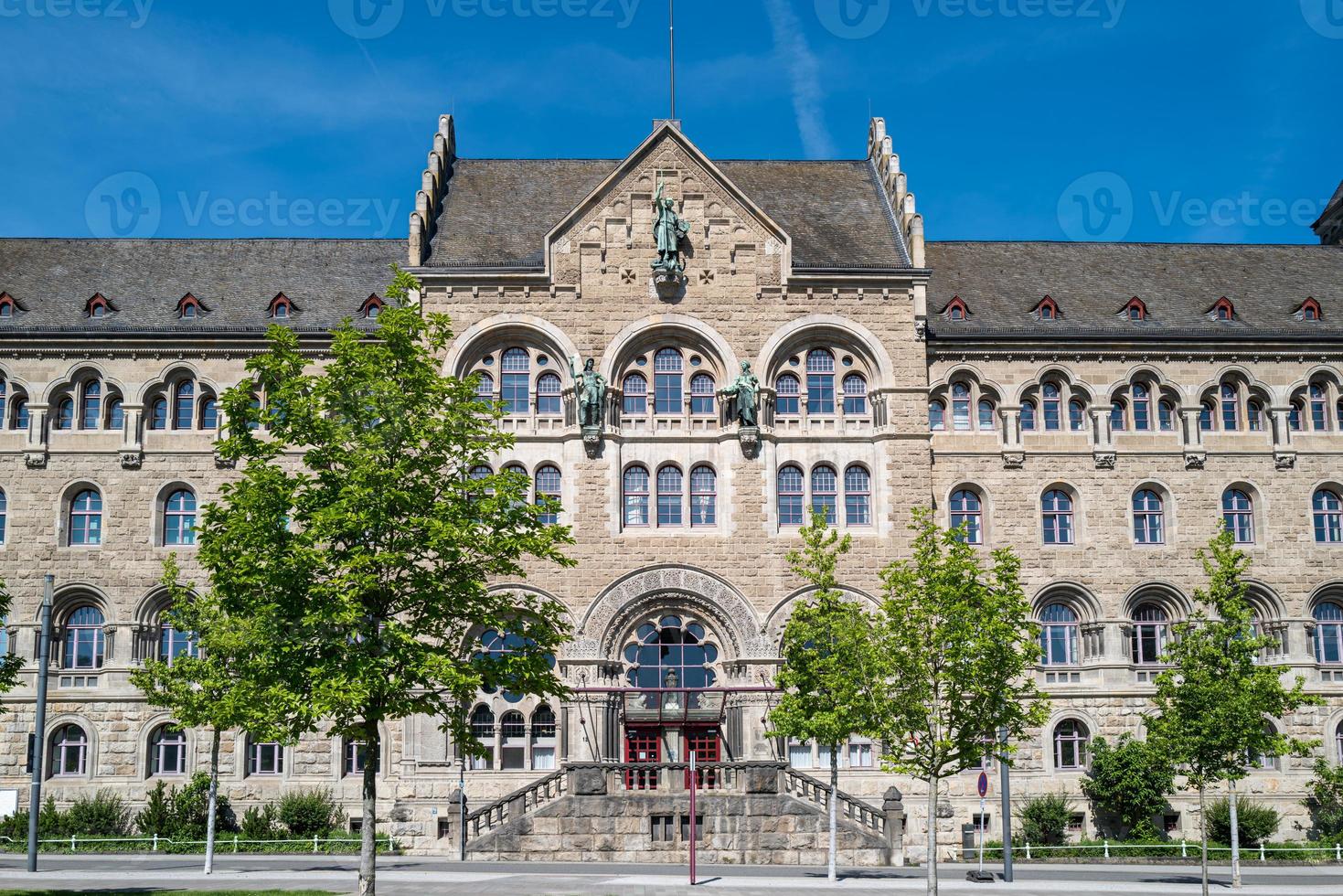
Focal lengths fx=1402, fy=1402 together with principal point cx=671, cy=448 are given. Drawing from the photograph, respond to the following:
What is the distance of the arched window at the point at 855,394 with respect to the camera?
4172 centimetres

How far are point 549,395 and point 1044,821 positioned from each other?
18.6 metres

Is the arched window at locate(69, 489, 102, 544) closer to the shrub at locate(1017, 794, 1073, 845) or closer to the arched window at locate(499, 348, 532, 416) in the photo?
the arched window at locate(499, 348, 532, 416)

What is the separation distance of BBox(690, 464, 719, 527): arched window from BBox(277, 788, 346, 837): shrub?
42.5 feet

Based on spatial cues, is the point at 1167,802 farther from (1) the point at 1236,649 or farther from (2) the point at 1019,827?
(1) the point at 1236,649

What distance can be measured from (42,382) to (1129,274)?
1380 inches

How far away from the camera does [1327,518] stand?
143 ft

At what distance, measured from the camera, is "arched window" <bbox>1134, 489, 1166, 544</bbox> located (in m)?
42.8

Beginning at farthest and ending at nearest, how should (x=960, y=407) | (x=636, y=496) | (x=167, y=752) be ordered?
1. (x=960, y=407)
2. (x=636, y=496)
3. (x=167, y=752)

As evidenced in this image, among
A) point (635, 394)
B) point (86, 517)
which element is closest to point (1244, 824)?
point (635, 394)

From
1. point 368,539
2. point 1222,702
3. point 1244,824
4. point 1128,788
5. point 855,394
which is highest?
point 855,394

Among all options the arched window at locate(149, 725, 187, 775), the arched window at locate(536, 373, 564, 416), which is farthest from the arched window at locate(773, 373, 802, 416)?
the arched window at locate(149, 725, 187, 775)

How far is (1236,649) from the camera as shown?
31297mm

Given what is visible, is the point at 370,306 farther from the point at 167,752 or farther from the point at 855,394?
the point at 855,394

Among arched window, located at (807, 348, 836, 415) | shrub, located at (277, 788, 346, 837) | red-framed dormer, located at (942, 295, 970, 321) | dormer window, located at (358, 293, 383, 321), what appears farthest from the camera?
red-framed dormer, located at (942, 295, 970, 321)
